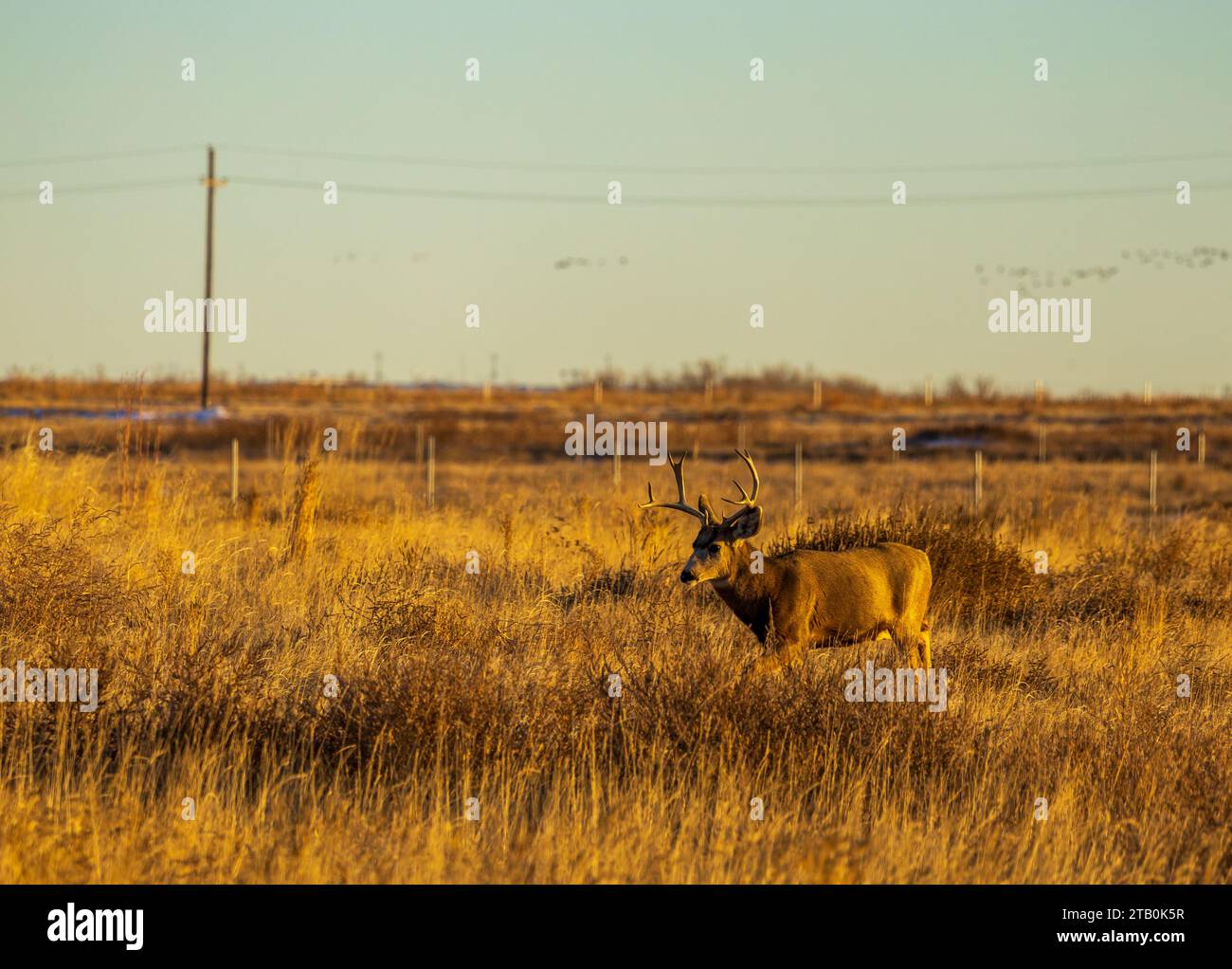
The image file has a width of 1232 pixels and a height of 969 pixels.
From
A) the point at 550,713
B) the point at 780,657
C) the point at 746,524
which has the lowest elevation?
the point at 550,713

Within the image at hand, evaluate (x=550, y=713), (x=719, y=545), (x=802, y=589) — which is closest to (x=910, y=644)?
(x=802, y=589)

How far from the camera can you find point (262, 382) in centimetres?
8425

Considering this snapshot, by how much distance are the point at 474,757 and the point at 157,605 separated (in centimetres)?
436

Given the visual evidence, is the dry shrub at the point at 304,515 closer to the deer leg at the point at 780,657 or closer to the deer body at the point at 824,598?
the deer body at the point at 824,598

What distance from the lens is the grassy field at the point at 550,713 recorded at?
6684mm

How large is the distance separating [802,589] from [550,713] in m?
2.62

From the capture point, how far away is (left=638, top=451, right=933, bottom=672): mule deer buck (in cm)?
1032

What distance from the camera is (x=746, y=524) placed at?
10633 millimetres

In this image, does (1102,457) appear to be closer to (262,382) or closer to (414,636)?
(414,636)

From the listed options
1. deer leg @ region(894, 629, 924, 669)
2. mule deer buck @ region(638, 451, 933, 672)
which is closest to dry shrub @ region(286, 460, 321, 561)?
mule deer buck @ region(638, 451, 933, 672)

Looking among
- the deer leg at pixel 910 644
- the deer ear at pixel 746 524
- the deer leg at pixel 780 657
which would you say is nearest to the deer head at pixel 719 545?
the deer ear at pixel 746 524

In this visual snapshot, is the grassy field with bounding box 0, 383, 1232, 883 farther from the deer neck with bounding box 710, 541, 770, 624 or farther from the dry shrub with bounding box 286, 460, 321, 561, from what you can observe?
the deer neck with bounding box 710, 541, 770, 624

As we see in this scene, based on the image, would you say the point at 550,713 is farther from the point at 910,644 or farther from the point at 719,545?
the point at 910,644
